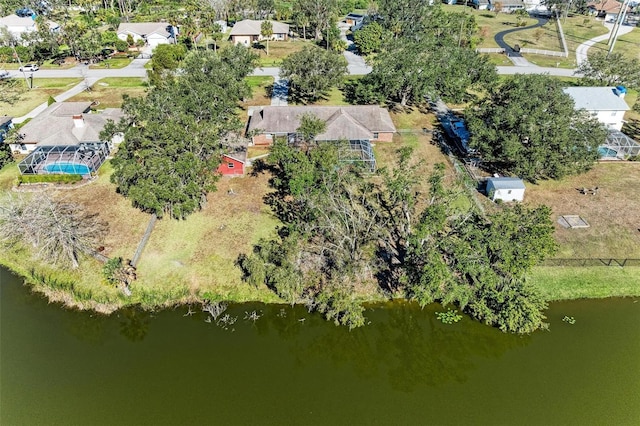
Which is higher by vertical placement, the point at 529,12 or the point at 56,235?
the point at 529,12

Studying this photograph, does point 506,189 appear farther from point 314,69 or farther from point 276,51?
point 276,51

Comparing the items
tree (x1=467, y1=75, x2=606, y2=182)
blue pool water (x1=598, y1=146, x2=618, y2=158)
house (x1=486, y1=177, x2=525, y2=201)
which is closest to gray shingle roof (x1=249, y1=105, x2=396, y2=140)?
tree (x1=467, y1=75, x2=606, y2=182)

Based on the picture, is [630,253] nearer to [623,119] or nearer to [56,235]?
[623,119]

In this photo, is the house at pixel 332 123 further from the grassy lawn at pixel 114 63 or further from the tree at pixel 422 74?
the grassy lawn at pixel 114 63

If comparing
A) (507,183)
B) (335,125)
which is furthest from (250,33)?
(507,183)

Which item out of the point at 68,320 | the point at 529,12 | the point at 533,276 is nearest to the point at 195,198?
the point at 68,320

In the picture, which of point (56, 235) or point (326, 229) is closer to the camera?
point (56, 235)

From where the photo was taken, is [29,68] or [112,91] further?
[29,68]
